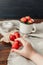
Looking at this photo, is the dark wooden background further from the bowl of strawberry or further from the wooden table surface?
the wooden table surface

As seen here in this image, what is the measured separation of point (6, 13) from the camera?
5.06 ft

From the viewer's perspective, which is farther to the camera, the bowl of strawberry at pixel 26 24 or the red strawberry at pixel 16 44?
the bowl of strawberry at pixel 26 24

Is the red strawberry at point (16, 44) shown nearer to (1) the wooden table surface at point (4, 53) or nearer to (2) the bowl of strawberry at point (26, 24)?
(1) the wooden table surface at point (4, 53)

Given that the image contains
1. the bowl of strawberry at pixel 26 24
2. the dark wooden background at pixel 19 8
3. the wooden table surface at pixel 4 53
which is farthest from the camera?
the dark wooden background at pixel 19 8

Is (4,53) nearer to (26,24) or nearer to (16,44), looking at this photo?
(16,44)

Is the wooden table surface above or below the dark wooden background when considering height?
below

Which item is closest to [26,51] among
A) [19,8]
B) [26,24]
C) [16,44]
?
[16,44]

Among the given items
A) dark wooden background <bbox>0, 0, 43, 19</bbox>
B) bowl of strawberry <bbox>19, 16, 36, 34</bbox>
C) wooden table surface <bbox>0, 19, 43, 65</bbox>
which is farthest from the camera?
dark wooden background <bbox>0, 0, 43, 19</bbox>

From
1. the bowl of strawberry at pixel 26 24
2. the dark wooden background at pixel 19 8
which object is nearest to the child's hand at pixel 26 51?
the bowl of strawberry at pixel 26 24

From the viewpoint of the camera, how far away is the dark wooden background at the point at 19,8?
153 cm

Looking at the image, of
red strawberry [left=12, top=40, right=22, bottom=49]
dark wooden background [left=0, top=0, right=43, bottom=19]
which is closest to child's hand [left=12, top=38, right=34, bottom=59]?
red strawberry [left=12, top=40, right=22, bottom=49]

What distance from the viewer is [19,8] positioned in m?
1.56

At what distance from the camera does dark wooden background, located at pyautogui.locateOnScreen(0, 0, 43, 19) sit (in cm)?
153

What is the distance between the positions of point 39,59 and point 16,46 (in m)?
0.14
